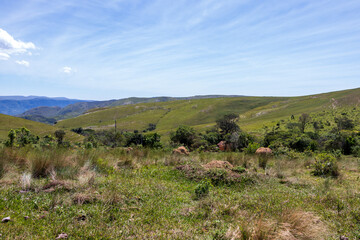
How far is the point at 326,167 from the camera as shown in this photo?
31.7 feet

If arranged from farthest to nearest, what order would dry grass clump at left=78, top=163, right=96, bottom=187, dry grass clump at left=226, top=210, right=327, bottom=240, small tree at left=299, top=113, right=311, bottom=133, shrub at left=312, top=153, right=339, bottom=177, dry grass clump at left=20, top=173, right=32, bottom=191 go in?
small tree at left=299, top=113, right=311, bottom=133 < shrub at left=312, top=153, right=339, bottom=177 < dry grass clump at left=78, top=163, right=96, bottom=187 < dry grass clump at left=20, top=173, right=32, bottom=191 < dry grass clump at left=226, top=210, right=327, bottom=240

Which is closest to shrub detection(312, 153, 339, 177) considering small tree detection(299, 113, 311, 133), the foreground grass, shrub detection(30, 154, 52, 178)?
the foreground grass

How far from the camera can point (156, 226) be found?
4180 mm

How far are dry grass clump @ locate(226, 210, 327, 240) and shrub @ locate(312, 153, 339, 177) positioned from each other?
6.28m

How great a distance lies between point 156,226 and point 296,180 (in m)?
6.47

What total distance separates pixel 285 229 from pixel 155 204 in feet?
9.36

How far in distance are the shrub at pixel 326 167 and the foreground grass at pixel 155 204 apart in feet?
3.00

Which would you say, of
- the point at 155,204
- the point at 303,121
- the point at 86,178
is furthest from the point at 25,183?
the point at 303,121

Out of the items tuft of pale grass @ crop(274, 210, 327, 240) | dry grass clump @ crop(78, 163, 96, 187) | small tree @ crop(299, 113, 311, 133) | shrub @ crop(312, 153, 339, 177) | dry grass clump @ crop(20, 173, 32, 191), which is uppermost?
dry grass clump @ crop(20, 173, 32, 191)

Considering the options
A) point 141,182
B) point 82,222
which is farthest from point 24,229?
point 141,182

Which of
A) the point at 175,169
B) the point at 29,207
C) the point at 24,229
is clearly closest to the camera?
the point at 24,229

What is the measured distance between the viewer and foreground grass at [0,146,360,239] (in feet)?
12.6

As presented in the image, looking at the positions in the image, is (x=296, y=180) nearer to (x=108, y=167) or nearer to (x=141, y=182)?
(x=141, y=182)

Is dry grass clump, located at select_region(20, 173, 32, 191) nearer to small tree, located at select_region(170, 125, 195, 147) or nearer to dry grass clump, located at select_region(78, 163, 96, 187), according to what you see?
dry grass clump, located at select_region(78, 163, 96, 187)
